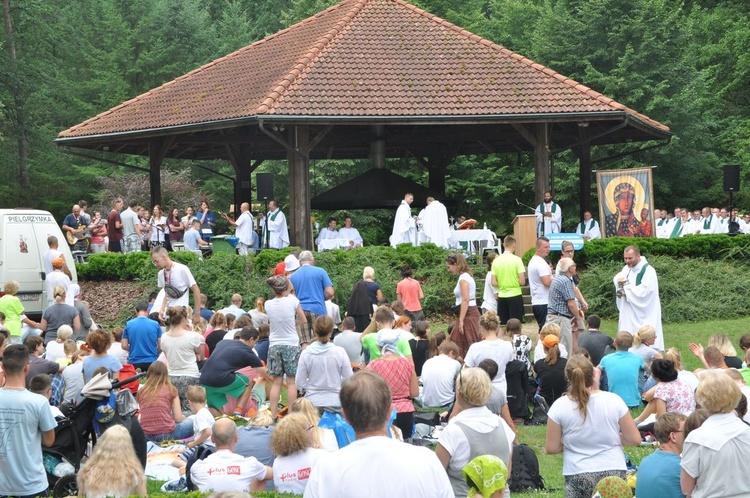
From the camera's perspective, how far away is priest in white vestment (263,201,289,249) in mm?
23750

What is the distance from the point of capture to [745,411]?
858 cm

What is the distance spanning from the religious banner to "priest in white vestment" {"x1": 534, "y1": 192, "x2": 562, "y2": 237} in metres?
1.04

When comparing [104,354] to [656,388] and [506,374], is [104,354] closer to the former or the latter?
[506,374]

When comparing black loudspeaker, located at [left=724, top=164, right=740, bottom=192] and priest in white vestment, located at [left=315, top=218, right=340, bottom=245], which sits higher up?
black loudspeaker, located at [left=724, top=164, right=740, bottom=192]

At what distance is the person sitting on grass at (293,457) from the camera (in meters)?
7.46

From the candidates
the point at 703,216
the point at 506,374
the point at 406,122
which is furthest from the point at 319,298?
the point at 703,216

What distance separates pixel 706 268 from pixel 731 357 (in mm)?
11806

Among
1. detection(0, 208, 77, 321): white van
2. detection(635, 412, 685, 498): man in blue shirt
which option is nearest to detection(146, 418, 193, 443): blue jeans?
detection(635, 412, 685, 498): man in blue shirt

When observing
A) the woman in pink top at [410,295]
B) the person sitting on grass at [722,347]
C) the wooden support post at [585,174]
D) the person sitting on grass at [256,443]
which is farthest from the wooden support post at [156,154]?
the person sitting on grass at [256,443]

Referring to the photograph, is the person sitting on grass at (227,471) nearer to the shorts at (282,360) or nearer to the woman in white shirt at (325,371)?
the woman in white shirt at (325,371)

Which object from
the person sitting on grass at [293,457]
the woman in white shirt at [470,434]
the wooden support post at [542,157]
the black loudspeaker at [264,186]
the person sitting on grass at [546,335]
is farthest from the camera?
the wooden support post at [542,157]

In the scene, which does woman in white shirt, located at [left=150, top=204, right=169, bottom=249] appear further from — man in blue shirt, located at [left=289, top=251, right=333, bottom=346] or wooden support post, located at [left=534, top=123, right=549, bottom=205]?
man in blue shirt, located at [left=289, top=251, right=333, bottom=346]

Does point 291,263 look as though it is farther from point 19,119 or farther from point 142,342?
point 19,119

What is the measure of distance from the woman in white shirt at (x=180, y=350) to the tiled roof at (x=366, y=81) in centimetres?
1003
